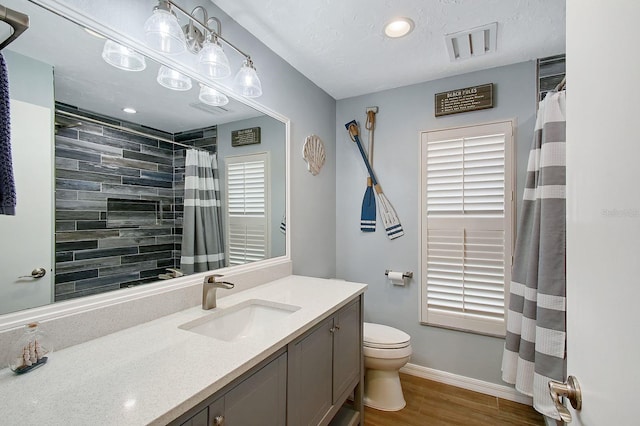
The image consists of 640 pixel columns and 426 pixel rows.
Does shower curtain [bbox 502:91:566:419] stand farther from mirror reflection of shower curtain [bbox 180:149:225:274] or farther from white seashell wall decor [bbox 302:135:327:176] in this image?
mirror reflection of shower curtain [bbox 180:149:225:274]

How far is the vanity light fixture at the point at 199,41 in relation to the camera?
1181 millimetres

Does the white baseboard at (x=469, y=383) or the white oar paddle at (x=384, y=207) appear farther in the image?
the white oar paddle at (x=384, y=207)

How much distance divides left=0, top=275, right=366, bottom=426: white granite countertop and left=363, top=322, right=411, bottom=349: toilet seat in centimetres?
101

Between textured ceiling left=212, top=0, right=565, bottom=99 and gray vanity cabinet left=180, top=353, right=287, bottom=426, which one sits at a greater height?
textured ceiling left=212, top=0, right=565, bottom=99

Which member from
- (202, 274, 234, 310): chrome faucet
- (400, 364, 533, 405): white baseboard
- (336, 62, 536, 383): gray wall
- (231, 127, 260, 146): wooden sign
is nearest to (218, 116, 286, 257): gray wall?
(231, 127, 260, 146): wooden sign

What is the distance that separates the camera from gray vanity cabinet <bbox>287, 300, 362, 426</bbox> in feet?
3.88

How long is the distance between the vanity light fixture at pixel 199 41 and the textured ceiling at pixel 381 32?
9.8 inches

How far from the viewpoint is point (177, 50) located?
1.29 m

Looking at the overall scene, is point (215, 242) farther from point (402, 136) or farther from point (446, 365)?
point (446, 365)

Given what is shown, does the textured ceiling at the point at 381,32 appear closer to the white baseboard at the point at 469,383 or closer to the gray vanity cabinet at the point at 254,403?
the gray vanity cabinet at the point at 254,403

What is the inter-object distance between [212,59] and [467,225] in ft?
6.82

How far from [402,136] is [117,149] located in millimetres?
2118

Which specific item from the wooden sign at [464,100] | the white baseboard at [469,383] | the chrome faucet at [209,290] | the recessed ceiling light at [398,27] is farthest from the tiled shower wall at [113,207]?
the white baseboard at [469,383]

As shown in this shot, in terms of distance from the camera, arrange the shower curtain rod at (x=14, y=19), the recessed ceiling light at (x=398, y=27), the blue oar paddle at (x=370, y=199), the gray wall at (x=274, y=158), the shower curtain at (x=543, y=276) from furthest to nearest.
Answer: the blue oar paddle at (x=370, y=199) → the gray wall at (x=274, y=158) → the recessed ceiling light at (x=398, y=27) → the shower curtain at (x=543, y=276) → the shower curtain rod at (x=14, y=19)
